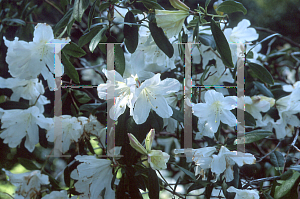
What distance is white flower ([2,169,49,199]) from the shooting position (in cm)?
70

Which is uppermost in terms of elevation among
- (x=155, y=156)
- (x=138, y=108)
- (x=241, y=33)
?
(x=241, y=33)

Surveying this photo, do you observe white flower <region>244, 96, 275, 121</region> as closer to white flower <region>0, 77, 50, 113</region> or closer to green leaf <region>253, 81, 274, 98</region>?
green leaf <region>253, 81, 274, 98</region>

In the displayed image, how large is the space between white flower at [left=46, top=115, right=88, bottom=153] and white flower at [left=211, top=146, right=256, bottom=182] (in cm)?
36

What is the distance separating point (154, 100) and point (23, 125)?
0.41m

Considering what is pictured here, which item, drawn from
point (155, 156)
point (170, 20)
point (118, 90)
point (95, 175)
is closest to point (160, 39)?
point (170, 20)

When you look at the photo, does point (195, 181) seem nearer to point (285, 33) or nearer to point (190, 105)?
point (190, 105)

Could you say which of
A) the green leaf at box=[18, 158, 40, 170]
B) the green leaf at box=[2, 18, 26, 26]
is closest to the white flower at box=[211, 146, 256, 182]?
the green leaf at box=[18, 158, 40, 170]

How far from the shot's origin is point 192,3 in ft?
3.67

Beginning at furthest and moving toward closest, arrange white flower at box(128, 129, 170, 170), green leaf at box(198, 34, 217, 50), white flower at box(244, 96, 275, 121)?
white flower at box(244, 96, 275, 121), green leaf at box(198, 34, 217, 50), white flower at box(128, 129, 170, 170)

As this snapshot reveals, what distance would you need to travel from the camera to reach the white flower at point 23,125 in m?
0.71

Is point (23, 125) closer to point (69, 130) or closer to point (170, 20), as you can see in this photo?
point (69, 130)

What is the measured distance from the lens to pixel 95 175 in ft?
2.08

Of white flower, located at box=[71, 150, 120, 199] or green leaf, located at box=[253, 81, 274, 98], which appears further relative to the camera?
green leaf, located at box=[253, 81, 274, 98]

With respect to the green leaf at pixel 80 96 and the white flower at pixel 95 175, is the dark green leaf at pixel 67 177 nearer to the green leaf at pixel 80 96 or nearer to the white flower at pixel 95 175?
the white flower at pixel 95 175
